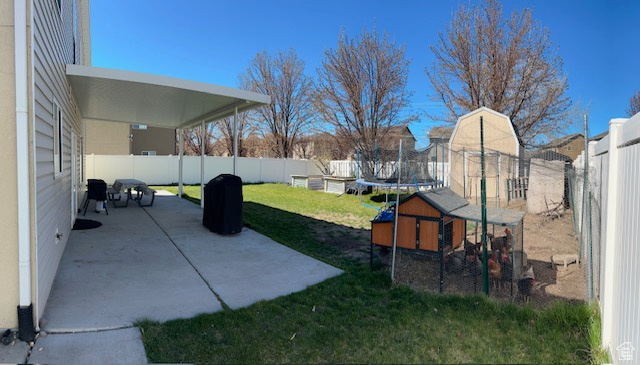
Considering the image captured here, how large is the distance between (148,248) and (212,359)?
402cm

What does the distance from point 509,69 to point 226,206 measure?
1611 centimetres

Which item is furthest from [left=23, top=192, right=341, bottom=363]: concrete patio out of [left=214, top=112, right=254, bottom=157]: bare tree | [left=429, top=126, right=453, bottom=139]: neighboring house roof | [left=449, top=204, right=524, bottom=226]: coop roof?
[left=214, top=112, right=254, bottom=157]: bare tree

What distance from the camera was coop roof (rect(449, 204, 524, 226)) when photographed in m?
4.81

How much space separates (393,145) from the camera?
21312 millimetres

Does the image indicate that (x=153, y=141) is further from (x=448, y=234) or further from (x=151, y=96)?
(x=448, y=234)

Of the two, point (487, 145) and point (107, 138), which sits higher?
point (107, 138)

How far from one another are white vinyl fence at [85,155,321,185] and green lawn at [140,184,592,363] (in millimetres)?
17515

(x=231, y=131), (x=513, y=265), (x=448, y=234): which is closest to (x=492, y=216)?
(x=448, y=234)

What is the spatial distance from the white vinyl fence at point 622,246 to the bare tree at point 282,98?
2830 cm

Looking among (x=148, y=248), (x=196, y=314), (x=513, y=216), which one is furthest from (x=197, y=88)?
(x=513, y=216)

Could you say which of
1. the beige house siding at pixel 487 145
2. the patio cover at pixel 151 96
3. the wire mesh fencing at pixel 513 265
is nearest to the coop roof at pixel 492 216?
the wire mesh fencing at pixel 513 265

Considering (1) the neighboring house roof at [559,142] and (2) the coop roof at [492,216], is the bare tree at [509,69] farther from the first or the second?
(2) the coop roof at [492,216]

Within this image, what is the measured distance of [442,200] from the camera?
5.48 metres

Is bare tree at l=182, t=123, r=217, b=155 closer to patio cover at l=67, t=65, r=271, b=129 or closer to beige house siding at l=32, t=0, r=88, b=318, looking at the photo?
patio cover at l=67, t=65, r=271, b=129
